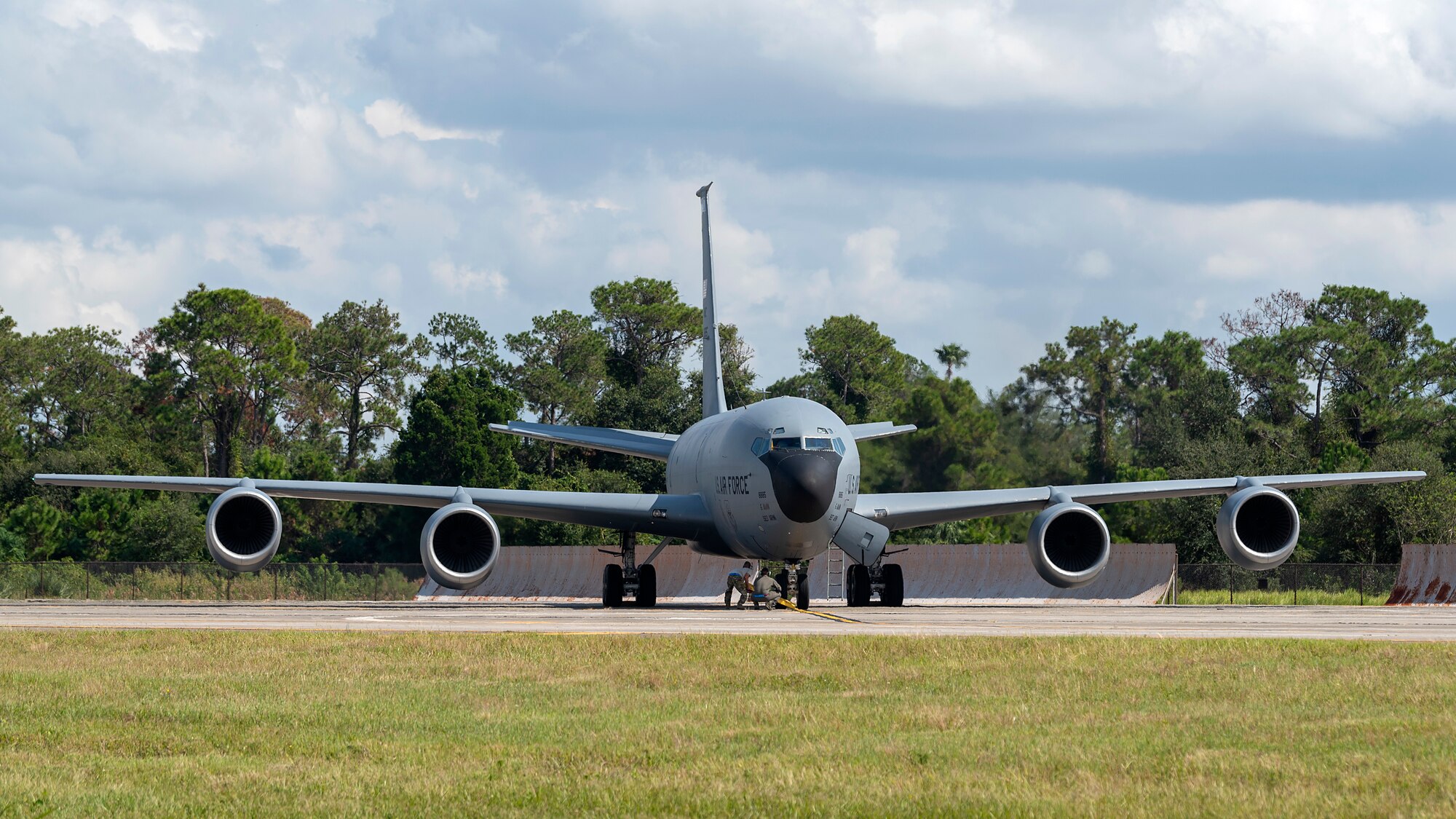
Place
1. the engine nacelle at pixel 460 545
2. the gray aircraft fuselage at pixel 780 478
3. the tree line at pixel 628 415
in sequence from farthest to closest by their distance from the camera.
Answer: the tree line at pixel 628 415, the engine nacelle at pixel 460 545, the gray aircraft fuselage at pixel 780 478

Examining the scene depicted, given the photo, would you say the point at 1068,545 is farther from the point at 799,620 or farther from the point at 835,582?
the point at 835,582

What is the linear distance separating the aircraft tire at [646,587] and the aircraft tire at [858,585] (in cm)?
382

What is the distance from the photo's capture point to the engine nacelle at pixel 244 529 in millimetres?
29109

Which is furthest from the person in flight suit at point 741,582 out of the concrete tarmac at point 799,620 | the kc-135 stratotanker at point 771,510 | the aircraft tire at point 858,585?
the aircraft tire at point 858,585

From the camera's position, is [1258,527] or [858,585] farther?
[858,585]

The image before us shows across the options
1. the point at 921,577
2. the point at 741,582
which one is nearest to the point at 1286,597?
the point at 921,577

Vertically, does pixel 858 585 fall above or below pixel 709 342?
below

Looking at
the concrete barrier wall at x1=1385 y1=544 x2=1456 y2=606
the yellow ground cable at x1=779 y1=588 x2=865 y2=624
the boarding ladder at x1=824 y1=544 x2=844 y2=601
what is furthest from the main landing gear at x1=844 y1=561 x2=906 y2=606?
the concrete barrier wall at x1=1385 y1=544 x2=1456 y2=606

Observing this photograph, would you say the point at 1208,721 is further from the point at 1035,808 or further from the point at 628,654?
the point at 628,654

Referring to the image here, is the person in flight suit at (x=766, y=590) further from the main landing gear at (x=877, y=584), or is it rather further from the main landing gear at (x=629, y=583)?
the main landing gear at (x=629, y=583)

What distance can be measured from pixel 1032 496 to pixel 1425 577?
1349 cm

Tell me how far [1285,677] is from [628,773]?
700 cm

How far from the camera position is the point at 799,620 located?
77.9 feet

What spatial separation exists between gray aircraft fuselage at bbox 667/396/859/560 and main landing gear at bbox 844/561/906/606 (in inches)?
75.1
